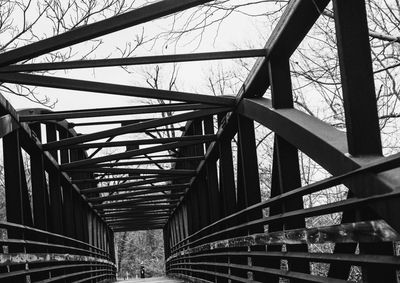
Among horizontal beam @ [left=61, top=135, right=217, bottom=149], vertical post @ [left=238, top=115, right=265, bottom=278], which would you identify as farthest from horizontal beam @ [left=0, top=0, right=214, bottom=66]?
horizontal beam @ [left=61, top=135, right=217, bottom=149]

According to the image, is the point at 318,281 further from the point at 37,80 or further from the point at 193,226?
the point at 193,226

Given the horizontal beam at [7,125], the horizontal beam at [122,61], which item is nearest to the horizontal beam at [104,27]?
the horizontal beam at [122,61]

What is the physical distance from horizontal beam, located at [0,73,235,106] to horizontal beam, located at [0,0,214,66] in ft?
2.29

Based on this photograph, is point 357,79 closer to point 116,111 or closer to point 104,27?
point 104,27

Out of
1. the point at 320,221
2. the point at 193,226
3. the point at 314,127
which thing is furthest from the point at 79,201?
the point at 314,127

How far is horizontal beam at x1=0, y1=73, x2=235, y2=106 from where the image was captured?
737cm

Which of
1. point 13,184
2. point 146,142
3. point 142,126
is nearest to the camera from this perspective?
point 13,184

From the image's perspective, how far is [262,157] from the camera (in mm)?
22359

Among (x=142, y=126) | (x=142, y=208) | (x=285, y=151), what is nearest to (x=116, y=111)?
(x=142, y=126)

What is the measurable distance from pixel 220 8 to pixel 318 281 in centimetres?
360

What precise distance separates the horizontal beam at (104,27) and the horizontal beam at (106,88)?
698mm

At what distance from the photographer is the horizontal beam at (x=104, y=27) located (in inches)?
230

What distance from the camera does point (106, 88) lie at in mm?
7938

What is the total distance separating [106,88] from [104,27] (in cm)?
189
